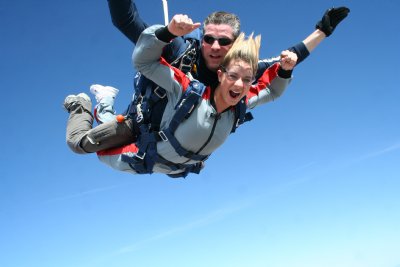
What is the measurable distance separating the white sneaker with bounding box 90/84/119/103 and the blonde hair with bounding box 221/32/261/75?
5.94 ft

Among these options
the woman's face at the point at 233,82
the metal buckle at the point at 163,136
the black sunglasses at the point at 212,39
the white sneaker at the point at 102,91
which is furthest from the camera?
the white sneaker at the point at 102,91

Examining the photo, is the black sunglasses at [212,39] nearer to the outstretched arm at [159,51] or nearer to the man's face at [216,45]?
the man's face at [216,45]

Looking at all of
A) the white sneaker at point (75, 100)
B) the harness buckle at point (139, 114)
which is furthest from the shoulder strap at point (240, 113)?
the white sneaker at point (75, 100)

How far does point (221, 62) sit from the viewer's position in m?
4.28

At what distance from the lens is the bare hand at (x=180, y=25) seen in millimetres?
3582

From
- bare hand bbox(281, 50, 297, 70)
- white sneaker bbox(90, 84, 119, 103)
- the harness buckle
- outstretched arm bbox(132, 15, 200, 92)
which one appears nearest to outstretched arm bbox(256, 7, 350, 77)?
bare hand bbox(281, 50, 297, 70)

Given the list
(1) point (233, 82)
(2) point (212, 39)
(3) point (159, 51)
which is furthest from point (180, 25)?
(1) point (233, 82)

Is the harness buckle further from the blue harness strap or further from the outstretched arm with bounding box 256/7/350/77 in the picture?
the outstretched arm with bounding box 256/7/350/77

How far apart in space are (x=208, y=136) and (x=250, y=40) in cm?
106

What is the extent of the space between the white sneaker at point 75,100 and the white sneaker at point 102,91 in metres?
0.12

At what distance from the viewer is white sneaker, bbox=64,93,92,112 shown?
538 cm

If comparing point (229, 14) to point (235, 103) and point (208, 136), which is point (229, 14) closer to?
point (235, 103)

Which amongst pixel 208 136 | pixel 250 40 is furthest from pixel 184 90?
pixel 250 40

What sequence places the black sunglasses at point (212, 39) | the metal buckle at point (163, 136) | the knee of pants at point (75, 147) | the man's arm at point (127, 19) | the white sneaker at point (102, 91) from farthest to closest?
the white sneaker at point (102, 91) < the knee of pants at point (75, 147) < the metal buckle at point (163, 136) < the black sunglasses at point (212, 39) < the man's arm at point (127, 19)
